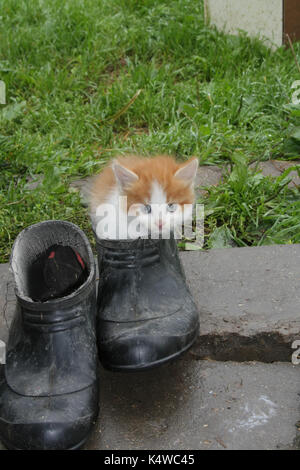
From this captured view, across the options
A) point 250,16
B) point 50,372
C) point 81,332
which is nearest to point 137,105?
point 250,16

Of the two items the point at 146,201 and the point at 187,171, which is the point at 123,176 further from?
the point at 187,171

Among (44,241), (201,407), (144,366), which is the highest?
(44,241)

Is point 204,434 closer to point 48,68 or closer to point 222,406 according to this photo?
point 222,406

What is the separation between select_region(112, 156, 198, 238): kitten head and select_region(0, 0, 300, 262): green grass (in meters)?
0.57

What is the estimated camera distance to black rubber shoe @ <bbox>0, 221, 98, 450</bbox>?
1354 mm

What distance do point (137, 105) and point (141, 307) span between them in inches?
80.6

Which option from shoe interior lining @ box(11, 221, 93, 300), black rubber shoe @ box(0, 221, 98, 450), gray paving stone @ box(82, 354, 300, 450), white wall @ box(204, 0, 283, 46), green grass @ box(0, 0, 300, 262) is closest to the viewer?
black rubber shoe @ box(0, 221, 98, 450)

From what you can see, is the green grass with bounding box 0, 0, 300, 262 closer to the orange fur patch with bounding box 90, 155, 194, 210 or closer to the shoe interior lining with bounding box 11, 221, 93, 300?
the orange fur patch with bounding box 90, 155, 194, 210

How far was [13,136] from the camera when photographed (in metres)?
3.09

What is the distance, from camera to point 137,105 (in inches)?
135

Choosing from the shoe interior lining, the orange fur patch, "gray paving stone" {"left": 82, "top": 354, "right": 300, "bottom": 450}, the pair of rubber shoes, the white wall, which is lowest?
"gray paving stone" {"left": 82, "top": 354, "right": 300, "bottom": 450}

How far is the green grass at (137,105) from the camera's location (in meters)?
2.61

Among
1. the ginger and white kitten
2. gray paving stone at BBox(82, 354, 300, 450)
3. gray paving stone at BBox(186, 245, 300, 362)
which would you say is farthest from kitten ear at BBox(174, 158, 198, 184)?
gray paving stone at BBox(82, 354, 300, 450)

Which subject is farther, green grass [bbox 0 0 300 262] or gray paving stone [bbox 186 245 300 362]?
green grass [bbox 0 0 300 262]
